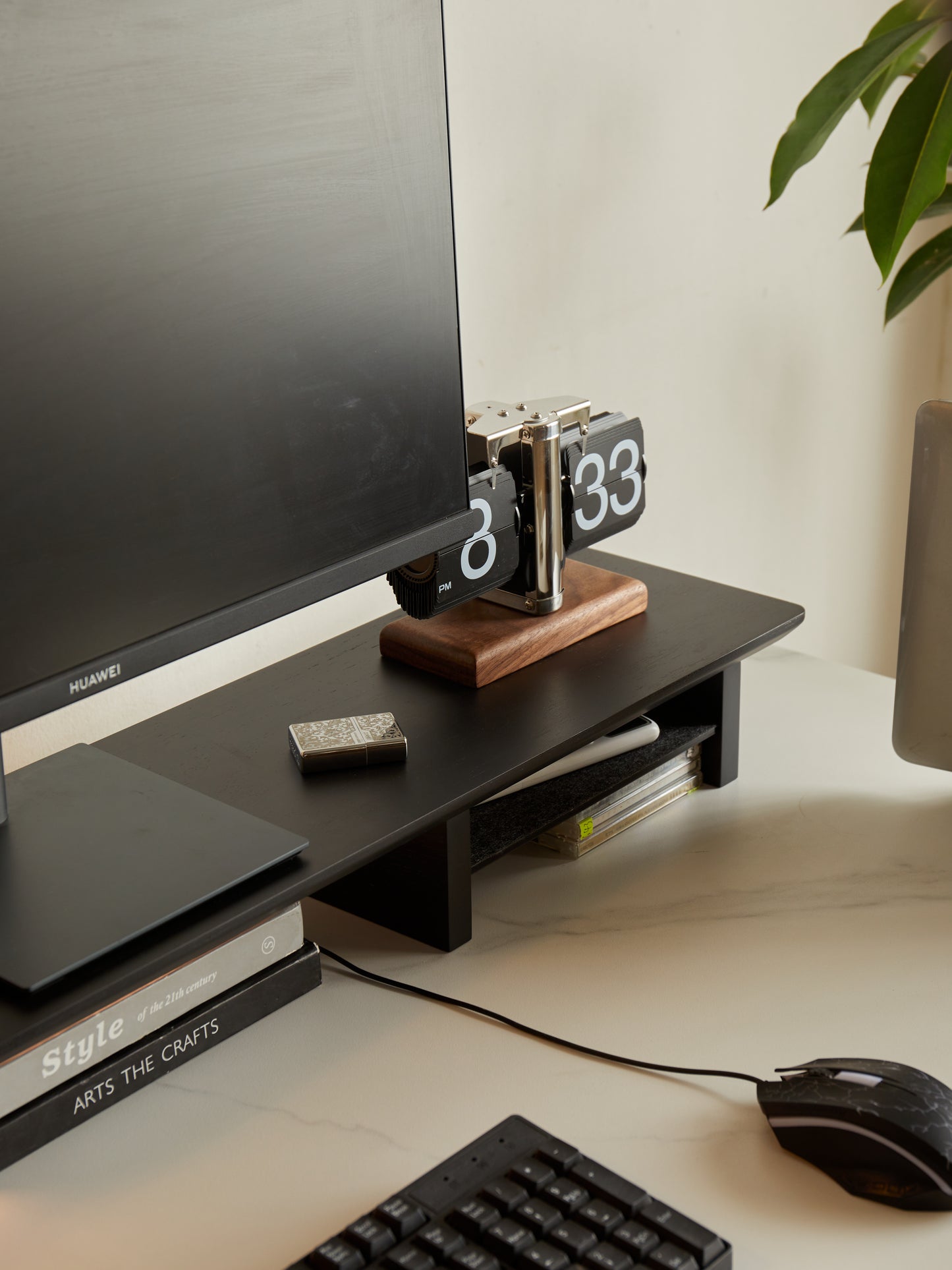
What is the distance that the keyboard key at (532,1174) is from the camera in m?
0.66

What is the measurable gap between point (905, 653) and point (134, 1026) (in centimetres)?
65

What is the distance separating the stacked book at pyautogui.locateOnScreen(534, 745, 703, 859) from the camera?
100 centimetres

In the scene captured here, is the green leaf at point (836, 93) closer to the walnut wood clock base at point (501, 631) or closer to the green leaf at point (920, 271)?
the green leaf at point (920, 271)

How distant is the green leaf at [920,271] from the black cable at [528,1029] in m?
0.89

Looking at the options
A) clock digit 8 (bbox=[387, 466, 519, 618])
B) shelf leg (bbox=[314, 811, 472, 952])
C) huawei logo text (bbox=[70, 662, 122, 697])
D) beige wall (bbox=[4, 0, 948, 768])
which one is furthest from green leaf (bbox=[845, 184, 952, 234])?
huawei logo text (bbox=[70, 662, 122, 697])

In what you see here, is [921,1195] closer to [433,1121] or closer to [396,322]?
[433,1121]

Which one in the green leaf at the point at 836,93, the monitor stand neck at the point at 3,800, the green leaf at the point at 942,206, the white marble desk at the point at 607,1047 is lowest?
the white marble desk at the point at 607,1047

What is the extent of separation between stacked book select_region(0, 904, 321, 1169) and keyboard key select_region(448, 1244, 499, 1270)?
23 cm

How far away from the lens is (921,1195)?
679 millimetres

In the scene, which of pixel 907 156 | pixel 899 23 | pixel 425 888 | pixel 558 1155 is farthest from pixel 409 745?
pixel 899 23

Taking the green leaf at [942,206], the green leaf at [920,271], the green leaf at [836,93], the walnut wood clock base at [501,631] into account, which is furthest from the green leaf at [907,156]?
the walnut wood clock base at [501,631]

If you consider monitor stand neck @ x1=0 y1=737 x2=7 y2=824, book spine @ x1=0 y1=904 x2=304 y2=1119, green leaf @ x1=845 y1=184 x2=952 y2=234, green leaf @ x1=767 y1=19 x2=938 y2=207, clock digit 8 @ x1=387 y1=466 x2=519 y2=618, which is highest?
green leaf @ x1=767 y1=19 x2=938 y2=207

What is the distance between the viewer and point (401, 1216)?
641 millimetres

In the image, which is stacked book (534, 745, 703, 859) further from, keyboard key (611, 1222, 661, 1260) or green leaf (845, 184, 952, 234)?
green leaf (845, 184, 952, 234)
